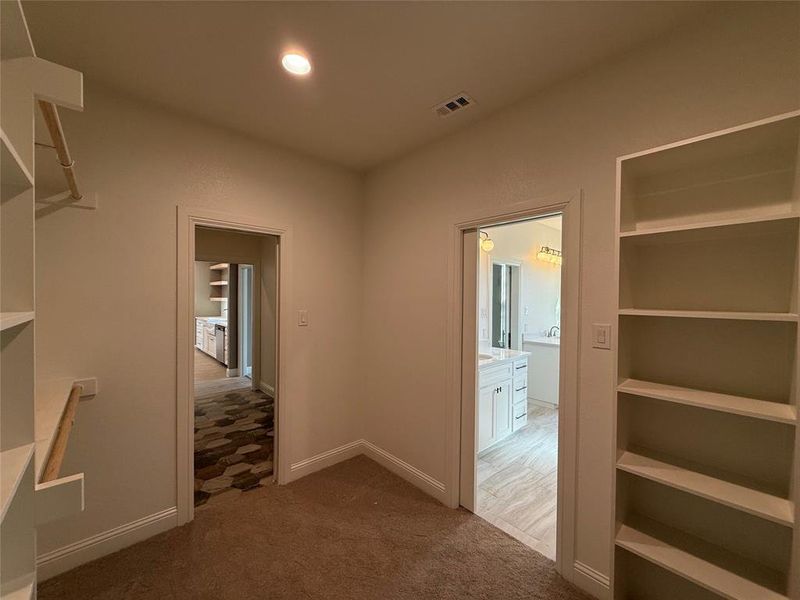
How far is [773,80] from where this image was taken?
4.03 ft

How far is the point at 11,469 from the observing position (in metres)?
0.71

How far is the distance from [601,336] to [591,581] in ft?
4.17

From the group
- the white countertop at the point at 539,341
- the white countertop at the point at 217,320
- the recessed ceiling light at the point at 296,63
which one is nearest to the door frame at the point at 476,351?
the recessed ceiling light at the point at 296,63

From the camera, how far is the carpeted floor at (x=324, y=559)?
168 centimetres

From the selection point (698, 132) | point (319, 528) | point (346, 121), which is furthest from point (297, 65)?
point (319, 528)

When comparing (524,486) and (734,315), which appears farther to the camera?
(524,486)

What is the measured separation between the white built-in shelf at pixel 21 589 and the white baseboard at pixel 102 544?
1340 millimetres

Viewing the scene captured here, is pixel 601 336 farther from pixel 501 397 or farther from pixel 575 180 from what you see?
pixel 501 397

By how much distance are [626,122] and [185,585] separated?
3255mm

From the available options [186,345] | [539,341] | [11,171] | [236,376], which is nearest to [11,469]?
[11,171]

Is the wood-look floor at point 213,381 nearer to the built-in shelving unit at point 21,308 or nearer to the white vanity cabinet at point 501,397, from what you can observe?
the white vanity cabinet at point 501,397

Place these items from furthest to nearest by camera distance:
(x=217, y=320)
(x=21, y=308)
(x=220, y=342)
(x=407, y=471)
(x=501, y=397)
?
(x=217, y=320), (x=220, y=342), (x=501, y=397), (x=407, y=471), (x=21, y=308)

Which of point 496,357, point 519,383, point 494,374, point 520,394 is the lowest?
point 520,394

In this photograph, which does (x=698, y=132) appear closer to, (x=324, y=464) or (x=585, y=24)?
(x=585, y=24)
